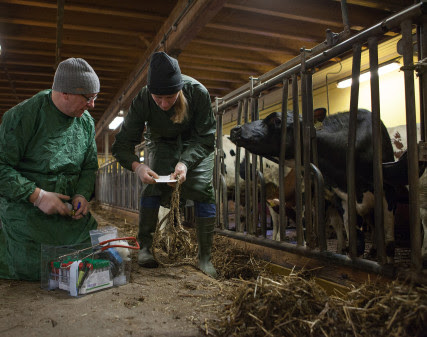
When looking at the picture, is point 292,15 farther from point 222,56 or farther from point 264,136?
point 264,136

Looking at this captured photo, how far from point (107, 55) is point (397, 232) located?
5.91 meters

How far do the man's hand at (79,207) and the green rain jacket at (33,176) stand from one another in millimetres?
92

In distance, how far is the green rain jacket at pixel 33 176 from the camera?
2.67 m

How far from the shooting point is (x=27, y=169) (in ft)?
9.20

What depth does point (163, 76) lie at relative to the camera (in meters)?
2.75

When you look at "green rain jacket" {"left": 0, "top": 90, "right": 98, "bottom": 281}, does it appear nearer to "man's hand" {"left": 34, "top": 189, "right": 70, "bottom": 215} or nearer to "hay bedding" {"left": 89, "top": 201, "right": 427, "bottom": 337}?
"man's hand" {"left": 34, "top": 189, "right": 70, "bottom": 215}

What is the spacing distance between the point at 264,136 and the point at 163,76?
1327mm

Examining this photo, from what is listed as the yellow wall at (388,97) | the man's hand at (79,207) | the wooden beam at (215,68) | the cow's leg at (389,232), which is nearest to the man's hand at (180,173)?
the man's hand at (79,207)

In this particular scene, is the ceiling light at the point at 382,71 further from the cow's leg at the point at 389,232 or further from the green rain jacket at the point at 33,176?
the green rain jacket at the point at 33,176

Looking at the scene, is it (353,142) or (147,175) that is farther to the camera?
(147,175)

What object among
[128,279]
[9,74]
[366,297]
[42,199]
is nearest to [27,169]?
[42,199]

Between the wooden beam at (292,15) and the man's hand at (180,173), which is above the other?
the wooden beam at (292,15)

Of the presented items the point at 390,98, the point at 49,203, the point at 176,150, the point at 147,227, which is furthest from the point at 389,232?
the point at 390,98

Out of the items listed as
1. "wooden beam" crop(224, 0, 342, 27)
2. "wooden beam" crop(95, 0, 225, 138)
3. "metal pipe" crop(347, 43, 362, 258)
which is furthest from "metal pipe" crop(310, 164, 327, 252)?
"wooden beam" crop(224, 0, 342, 27)
